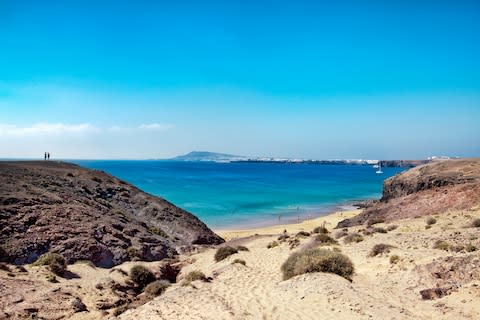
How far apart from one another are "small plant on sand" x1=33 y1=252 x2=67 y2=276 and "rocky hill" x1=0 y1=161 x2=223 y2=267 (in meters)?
1.57

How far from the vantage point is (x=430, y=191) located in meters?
39.3

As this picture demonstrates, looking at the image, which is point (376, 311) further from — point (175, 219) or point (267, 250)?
point (175, 219)

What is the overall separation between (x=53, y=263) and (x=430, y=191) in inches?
1346

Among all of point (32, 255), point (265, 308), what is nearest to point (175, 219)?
point (32, 255)

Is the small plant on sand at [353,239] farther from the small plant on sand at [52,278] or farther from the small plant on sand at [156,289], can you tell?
the small plant on sand at [52,278]

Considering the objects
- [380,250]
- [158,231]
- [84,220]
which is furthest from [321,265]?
[158,231]

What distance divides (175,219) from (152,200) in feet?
11.5

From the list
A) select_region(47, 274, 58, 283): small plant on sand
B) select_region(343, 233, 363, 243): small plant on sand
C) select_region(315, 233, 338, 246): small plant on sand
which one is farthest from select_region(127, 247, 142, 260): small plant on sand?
select_region(343, 233, 363, 243): small plant on sand

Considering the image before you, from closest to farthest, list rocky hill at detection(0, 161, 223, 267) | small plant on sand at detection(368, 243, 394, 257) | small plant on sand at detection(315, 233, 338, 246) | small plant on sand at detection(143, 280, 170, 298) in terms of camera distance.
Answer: small plant on sand at detection(143, 280, 170, 298) < small plant on sand at detection(368, 243, 394, 257) < rocky hill at detection(0, 161, 223, 267) < small plant on sand at detection(315, 233, 338, 246)

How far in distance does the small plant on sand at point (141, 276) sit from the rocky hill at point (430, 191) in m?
22.5

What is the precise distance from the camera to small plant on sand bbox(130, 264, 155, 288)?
2008cm

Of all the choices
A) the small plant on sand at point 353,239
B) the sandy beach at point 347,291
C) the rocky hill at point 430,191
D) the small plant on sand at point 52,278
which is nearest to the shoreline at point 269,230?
the rocky hill at point 430,191

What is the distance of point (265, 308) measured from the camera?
12.6 meters

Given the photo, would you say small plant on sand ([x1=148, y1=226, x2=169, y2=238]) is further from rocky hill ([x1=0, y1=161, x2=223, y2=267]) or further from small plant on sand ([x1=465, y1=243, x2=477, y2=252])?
small plant on sand ([x1=465, y1=243, x2=477, y2=252])
